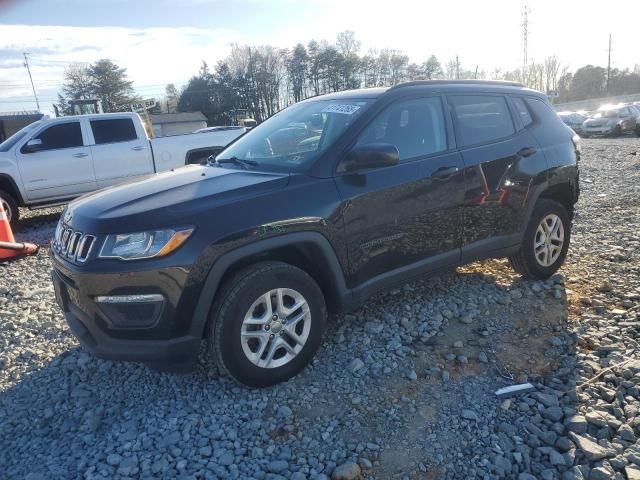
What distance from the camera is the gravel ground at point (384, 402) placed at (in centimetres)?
252

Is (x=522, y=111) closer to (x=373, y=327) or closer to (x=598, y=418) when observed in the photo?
(x=373, y=327)

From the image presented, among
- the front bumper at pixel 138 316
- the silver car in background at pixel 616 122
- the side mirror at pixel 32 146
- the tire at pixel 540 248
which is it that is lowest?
the silver car in background at pixel 616 122

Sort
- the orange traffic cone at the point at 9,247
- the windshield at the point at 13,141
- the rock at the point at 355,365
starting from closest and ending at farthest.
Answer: the rock at the point at 355,365 → the orange traffic cone at the point at 9,247 → the windshield at the point at 13,141

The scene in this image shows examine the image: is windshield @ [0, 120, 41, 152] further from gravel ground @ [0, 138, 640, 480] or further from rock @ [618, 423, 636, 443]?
rock @ [618, 423, 636, 443]

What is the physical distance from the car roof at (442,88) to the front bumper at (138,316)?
6.60 ft

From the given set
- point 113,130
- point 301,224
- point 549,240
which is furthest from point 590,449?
point 113,130

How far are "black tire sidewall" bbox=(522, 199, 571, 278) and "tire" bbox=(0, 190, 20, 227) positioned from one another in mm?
8318

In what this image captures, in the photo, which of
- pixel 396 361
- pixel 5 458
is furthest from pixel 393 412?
pixel 5 458

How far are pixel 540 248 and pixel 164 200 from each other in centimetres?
341

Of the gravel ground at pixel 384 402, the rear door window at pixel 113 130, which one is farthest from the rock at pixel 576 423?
the rear door window at pixel 113 130

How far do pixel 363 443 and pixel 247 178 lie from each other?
1.77m

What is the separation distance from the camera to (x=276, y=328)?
3045mm

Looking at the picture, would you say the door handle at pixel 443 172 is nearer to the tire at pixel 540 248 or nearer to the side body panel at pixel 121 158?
the tire at pixel 540 248

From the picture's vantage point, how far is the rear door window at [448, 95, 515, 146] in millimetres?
3965
